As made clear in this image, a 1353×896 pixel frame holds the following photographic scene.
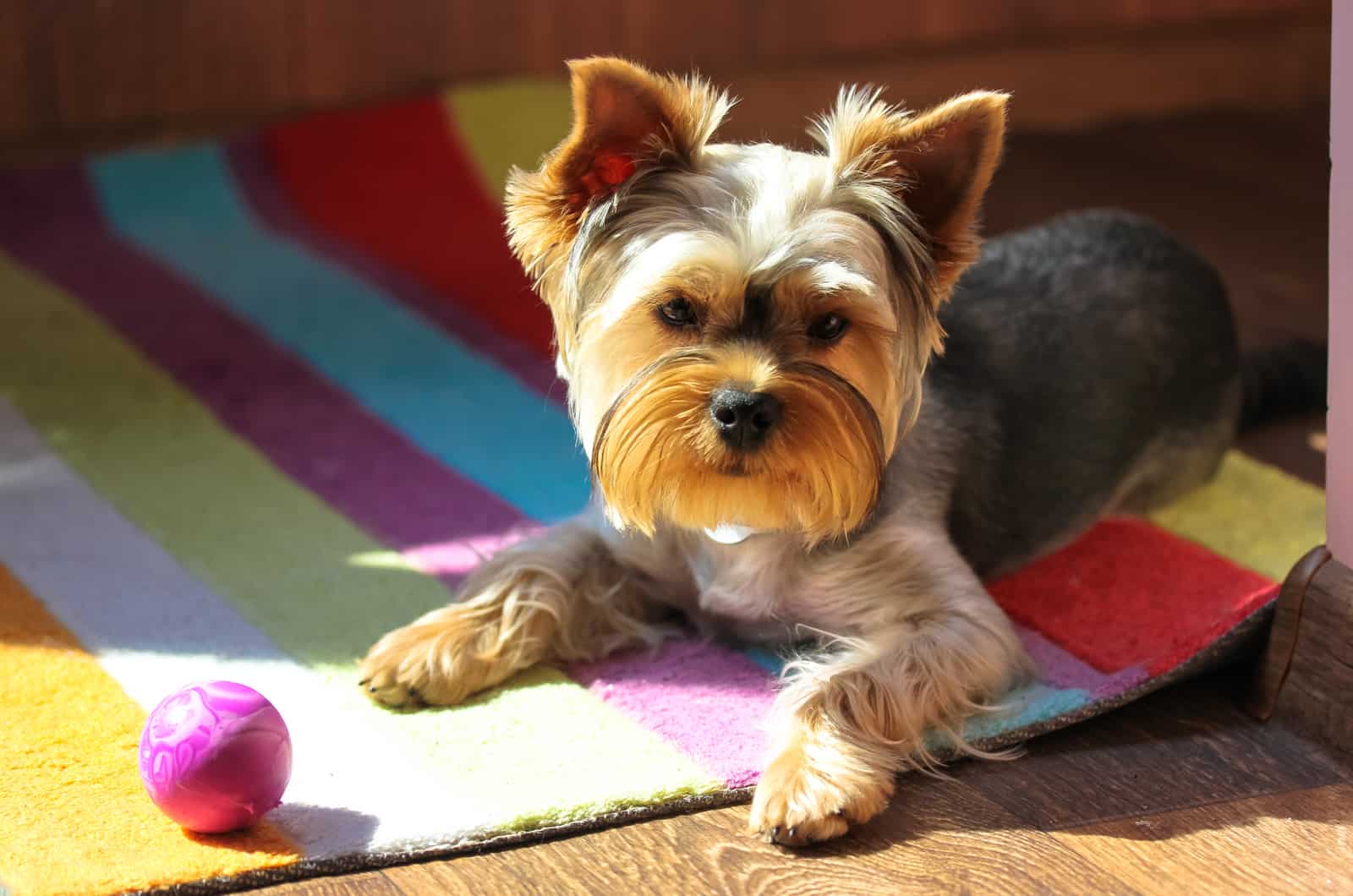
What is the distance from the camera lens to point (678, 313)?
7.59 ft

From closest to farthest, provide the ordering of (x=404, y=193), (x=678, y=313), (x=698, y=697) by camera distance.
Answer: (x=678, y=313) < (x=698, y=697) < (x=404, y=193)

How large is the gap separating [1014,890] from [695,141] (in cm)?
110

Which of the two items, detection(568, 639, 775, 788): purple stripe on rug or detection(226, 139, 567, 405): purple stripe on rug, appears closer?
detection(568, 639, 775, 788): purple stripe on rug

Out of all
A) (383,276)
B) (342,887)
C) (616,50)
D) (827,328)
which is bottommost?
(342,887)

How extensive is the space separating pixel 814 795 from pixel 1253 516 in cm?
141

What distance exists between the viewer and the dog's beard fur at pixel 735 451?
7.39 ft

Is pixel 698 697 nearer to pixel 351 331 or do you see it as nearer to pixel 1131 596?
pixel 1131 596

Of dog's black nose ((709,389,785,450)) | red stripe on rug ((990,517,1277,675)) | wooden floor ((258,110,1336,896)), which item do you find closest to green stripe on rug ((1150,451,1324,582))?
red stripe on rug ((990,517,1277,675))

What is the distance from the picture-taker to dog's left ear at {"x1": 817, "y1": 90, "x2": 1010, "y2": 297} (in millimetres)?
2312

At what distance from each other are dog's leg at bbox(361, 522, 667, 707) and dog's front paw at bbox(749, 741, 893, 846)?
1.67ft

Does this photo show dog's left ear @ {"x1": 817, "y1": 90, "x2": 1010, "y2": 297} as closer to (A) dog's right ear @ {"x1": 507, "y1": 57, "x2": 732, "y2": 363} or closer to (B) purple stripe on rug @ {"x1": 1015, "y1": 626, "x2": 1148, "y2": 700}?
(A) dog's right ear @ {"x1": 507, "y1": 57, "x2": 732, "y2": 363}

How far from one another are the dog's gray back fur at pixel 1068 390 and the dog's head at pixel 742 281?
12.8 inches

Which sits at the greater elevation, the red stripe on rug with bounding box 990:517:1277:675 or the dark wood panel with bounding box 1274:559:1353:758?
the dark wood panel with bounding box 1274:559:1353:758

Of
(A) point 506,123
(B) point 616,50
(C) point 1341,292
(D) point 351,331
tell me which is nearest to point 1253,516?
(C) point 1341,292
